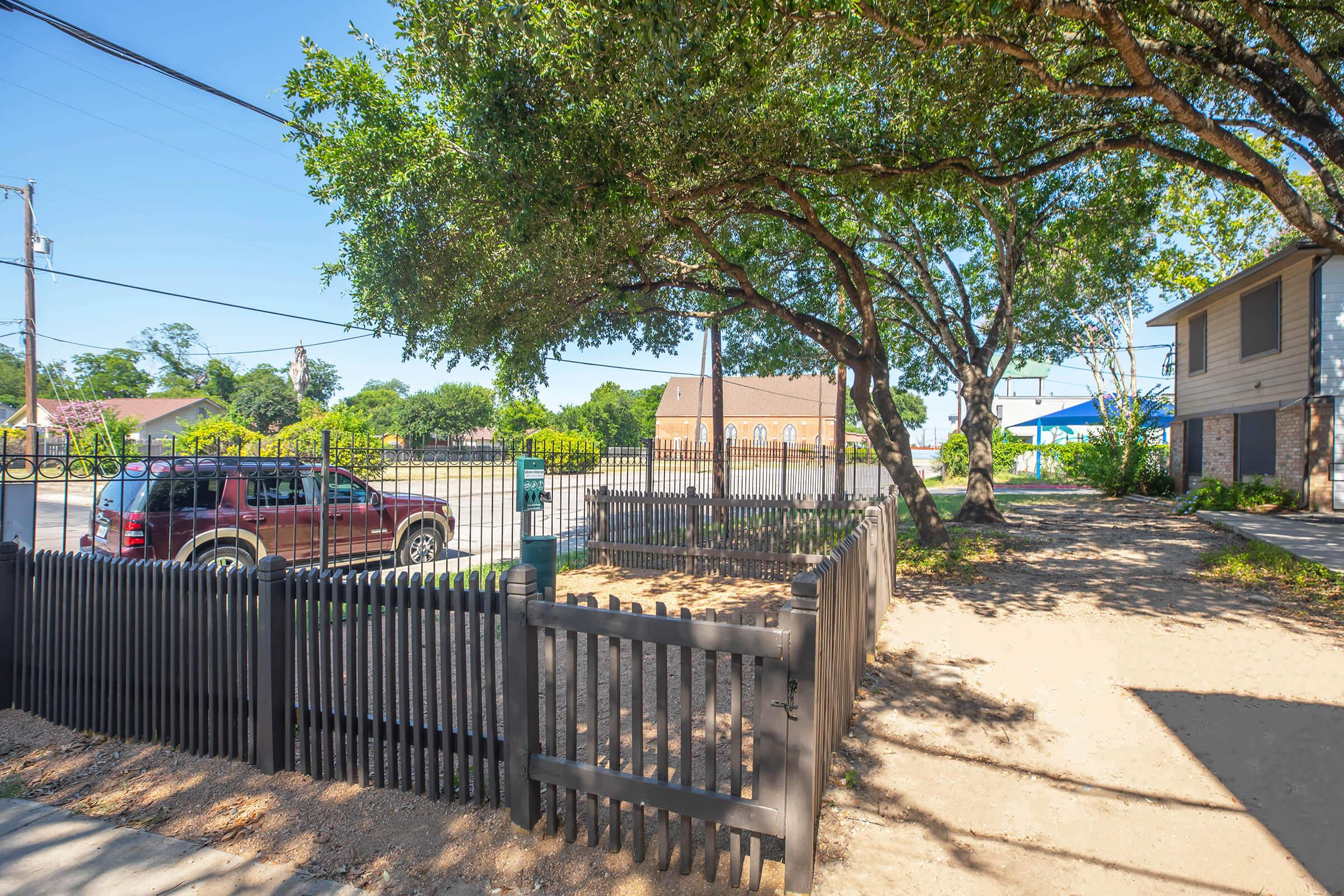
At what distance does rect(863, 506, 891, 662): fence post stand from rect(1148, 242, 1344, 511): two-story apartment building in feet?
44.4

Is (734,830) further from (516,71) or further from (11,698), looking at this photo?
(516,71)

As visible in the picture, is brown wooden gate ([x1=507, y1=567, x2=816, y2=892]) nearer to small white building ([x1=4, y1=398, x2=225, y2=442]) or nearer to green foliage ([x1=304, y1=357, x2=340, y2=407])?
small white building ([x1=4, y1=398, x2=225, y2=442])

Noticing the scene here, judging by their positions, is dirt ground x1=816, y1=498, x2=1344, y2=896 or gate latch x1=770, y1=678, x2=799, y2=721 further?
dirt ground x1=816, y1=498, x2=1344, y2=896

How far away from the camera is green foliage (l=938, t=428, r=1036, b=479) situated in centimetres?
3259

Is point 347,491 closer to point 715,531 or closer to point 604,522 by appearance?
point 604,522

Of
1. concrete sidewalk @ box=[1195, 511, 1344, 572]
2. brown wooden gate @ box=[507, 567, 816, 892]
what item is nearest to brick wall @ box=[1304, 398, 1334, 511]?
concrete sidewalk @ box=[1195, 511, 1344, 572]

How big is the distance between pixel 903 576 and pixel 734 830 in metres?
7.01

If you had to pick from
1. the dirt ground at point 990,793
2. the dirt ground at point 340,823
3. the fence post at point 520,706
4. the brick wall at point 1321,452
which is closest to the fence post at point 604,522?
the dirt ground at point 990,793

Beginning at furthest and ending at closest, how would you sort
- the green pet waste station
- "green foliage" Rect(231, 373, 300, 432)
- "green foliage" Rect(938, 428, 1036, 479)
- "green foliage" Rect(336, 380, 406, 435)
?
"green foliage" Rect(336, 380, 406, 435)
"green foliage" Rect(231, 373, 300, 432)
"green foliage" Rect(938, 428, 1036, 479)
the green pet waste station

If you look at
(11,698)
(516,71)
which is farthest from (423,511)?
(516,71)

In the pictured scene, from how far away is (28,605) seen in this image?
4.60 meters

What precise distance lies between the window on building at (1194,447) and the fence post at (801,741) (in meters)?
21.0

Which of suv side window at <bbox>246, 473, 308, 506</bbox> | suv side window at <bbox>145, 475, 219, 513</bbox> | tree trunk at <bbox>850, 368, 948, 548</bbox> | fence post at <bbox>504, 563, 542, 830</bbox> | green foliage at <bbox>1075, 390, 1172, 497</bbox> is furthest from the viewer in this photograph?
green foliage at <bbox>1075, 390, 1172, 497</bbox>

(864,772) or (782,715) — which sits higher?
(782,715)
